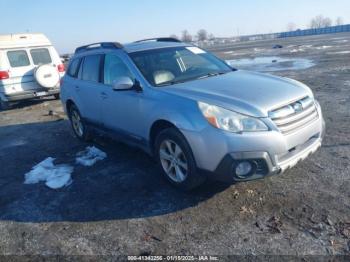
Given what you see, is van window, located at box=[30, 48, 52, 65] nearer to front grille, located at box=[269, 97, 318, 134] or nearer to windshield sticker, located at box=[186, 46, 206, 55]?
windshield sticker, located at box=[186, 46, 206, 55]

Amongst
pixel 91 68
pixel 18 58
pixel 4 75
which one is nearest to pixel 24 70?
pixel 18 58

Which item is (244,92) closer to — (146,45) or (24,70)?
(146,45)

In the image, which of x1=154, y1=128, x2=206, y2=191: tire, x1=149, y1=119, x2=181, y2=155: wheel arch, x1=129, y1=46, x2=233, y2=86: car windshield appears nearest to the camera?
x1=154, y1=128, x2=206, y2=191: tire

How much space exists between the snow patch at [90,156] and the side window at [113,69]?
1.28 m

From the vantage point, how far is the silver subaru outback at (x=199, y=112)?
3.61m

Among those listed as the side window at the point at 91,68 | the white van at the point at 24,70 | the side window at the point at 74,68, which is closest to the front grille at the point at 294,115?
the side window at the point at 91,68

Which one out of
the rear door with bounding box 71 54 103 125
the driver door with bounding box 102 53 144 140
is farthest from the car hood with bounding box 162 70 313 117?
the rear door with bounding box 71 54 103 125

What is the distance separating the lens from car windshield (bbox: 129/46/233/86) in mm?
Answer: 4730

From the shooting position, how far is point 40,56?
12266 mm

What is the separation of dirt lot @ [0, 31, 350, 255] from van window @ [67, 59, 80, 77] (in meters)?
2.02

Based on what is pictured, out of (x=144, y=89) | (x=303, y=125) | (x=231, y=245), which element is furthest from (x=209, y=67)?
(x=231, y=245)

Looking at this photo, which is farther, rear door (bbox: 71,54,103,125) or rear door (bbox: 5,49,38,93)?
rear door (bbox: 5,49,38,93)

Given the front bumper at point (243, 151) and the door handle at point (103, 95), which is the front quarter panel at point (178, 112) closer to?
the front bumper at point (243, 151)

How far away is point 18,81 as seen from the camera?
11.6 metres
